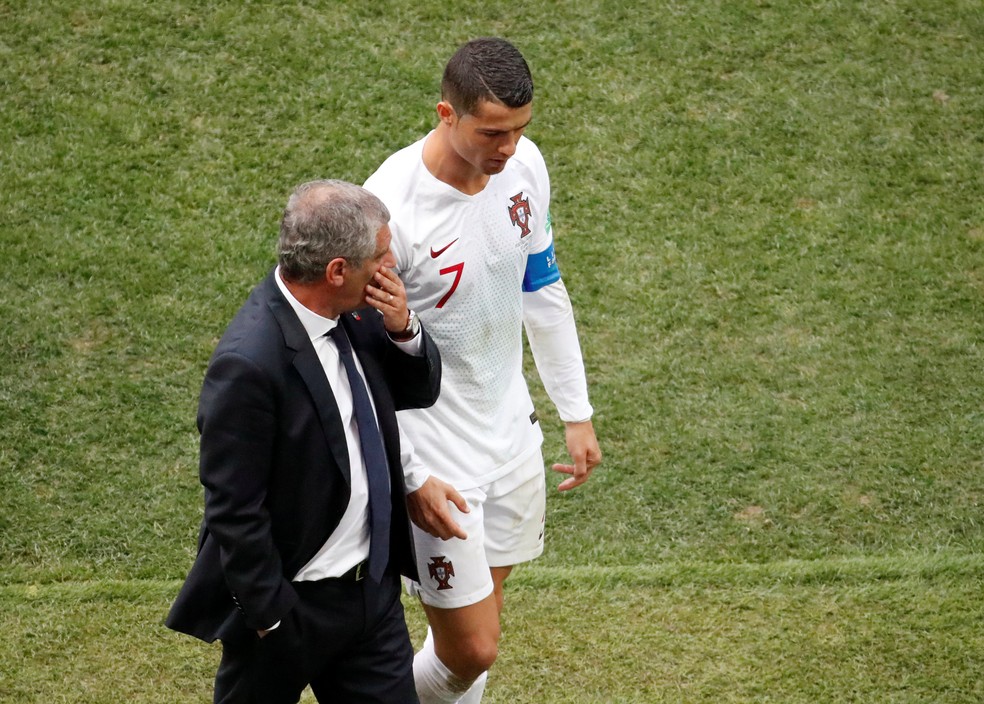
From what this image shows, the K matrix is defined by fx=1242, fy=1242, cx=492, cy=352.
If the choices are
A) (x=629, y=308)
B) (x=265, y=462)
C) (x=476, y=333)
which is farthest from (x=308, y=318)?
(x=629, y=308)

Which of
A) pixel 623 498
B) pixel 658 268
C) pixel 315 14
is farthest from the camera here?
pixel 315 14

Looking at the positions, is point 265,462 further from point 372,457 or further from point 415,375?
point 415,375

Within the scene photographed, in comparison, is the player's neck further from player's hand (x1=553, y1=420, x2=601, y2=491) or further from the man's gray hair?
player's hand (x1=553, y1=420, x2=601, y2=491)

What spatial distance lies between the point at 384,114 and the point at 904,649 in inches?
167

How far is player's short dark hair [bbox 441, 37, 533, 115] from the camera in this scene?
3.18m

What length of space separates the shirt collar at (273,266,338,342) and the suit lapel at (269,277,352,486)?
11 mm

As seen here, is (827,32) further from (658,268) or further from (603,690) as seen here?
(603,690)

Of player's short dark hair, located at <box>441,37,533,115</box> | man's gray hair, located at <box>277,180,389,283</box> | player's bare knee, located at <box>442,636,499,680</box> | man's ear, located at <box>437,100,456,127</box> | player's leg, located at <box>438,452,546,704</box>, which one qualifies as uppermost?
player's short dark hair, located at <box>441,37,533,115</box>

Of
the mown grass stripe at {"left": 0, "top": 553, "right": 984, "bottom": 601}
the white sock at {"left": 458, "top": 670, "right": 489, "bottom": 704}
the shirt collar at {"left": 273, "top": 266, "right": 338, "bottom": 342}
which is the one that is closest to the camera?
the shirt collar at {"left": 273, "top": 266, "right": 338, "bottom": 342}

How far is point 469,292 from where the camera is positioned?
11.1 ft

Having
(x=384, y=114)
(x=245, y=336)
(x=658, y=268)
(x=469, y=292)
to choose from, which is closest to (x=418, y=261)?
(x=469, y=292)

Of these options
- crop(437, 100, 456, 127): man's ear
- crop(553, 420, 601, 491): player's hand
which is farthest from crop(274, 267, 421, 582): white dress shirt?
crop(553, 420, 601, 491): player's hand

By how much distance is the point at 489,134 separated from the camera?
3207mm

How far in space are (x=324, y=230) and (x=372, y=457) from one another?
0.57 metres
